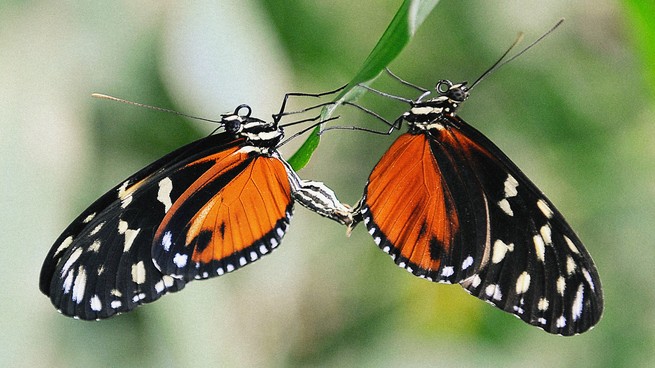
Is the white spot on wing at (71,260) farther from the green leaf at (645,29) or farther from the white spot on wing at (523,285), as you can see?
the green leaf at (645,29)

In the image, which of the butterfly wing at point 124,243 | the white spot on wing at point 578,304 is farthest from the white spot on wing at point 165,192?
the white spot on wing at point 578,304

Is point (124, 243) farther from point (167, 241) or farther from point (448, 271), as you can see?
point (448, 271)

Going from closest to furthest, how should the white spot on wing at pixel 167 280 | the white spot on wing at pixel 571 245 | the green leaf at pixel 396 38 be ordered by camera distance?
the green leaf at pixel 396 38, the white spot on wing at pixel 571 245, the white spot on wing at pixel 167 280

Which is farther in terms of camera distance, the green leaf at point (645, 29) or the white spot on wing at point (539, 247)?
the white spot on wing at point (539, 247)

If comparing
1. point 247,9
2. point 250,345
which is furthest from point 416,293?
point 247,9

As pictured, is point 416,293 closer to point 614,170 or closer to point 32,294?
point 614,170

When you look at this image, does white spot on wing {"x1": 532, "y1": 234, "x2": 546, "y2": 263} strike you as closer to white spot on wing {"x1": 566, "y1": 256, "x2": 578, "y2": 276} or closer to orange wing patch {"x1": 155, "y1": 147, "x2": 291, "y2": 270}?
white spot on wing {"x1": 566, "y1": 256, "x2": 578, "y2": 276}

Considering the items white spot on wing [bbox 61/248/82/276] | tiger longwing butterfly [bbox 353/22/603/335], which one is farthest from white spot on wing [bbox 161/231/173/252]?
tiger longwing butterfly [bbox 353/22/603/335]

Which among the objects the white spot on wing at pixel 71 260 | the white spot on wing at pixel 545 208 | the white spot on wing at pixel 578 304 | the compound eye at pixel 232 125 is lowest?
the white spot on wing at pixel 71 260
